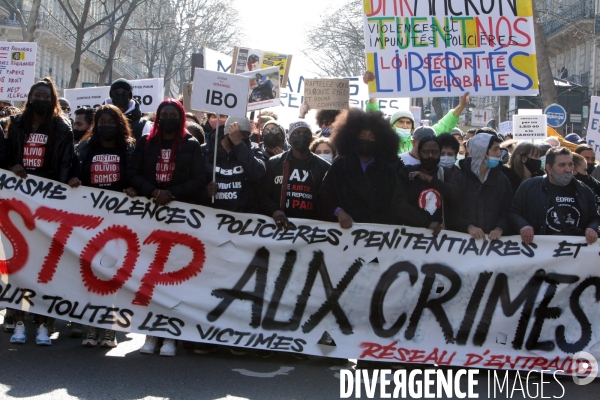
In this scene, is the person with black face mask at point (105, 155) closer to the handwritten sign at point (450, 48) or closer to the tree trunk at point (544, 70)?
the handwritten sign at point (450, 48)

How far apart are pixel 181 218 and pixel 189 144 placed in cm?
61

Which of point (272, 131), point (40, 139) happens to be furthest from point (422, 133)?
point (40, 139)

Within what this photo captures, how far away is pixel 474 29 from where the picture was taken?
309 inches

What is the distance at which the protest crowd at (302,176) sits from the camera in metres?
6.22

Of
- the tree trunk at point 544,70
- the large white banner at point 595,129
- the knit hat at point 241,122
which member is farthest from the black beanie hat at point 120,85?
the tree trunk at point 544,70

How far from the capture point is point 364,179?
637 centimetres

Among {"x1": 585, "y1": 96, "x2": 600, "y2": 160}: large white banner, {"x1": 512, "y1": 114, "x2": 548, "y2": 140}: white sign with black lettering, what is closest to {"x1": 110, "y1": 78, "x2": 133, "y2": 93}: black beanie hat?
{"x1": 512, "y1": 114, "x2": 548, "y2": 140}: white sign with black lettering

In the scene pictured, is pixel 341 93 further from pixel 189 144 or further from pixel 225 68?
pixel 225 68

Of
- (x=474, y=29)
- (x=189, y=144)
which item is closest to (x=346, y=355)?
(x=189, y=144)

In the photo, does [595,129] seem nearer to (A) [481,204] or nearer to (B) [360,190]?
(A) [481,204]

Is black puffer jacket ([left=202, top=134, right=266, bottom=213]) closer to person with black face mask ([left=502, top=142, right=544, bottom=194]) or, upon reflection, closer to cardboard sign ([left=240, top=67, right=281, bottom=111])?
cardboard sign ([left=240, top=67, right=281, bottom=111])

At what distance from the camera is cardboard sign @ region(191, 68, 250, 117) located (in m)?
6.75

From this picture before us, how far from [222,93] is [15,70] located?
495cm

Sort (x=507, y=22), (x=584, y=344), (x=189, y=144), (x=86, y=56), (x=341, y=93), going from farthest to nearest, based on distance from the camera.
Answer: (x=86, y=56)
(x=341, y=93)
(x=507, y=22)
(x=189, y=144)
(x=584, y=344)
